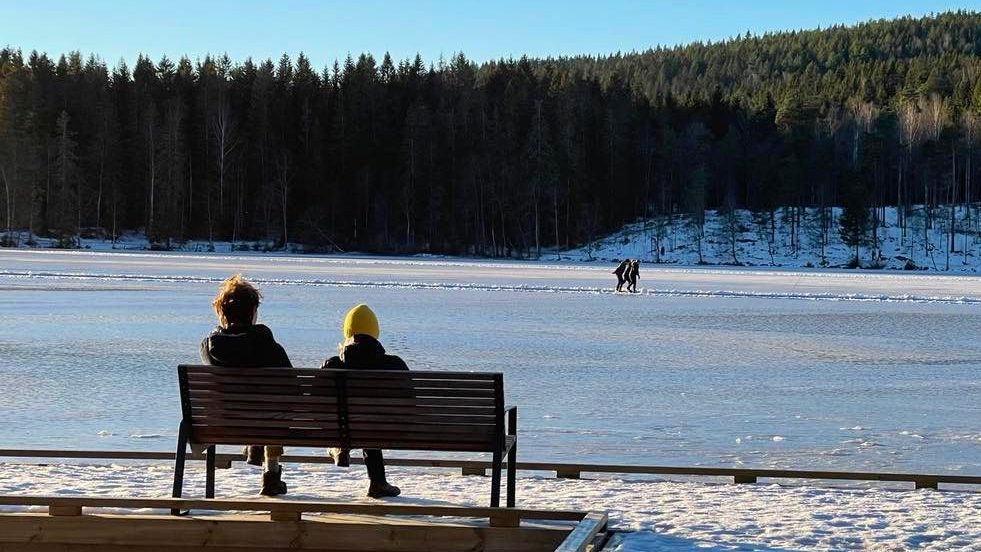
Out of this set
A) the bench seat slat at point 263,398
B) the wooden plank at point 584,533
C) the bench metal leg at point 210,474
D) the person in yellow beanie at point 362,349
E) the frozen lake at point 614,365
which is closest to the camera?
the wooden plank at point 584,533

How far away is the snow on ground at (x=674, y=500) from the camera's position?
212 inches

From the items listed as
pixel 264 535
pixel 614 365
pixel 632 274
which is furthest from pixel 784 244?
pixel 264 535

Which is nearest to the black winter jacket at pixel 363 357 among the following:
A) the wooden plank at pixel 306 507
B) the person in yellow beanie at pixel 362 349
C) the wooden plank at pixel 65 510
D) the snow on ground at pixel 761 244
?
the person in yellow beanie at pixel 362 349

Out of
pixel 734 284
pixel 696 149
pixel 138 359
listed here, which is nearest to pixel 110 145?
pixel 696 149

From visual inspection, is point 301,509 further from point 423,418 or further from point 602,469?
point 602,469

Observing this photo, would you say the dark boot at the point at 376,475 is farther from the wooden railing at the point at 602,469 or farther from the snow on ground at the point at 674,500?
the wooden railing at the point at 602,469

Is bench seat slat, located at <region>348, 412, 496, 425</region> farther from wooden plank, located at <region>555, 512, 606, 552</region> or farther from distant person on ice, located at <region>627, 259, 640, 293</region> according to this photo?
distant person on ice, located at <region>627, 259, 640, 293</region>

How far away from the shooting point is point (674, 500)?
250 inches

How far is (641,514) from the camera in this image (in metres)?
5.92

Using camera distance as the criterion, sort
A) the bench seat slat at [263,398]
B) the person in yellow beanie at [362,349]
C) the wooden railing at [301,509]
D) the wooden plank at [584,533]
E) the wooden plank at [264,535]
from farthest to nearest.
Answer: the person in yellow beanie at [362,349]
the bench seat slat at [263,398]
the wooden railing at [301,509]
the wooden plank at [264,535]
the wooden plank at [584,533]

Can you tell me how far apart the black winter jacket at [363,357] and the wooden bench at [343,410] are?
50cm

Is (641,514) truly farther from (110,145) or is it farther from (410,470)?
(110,145)

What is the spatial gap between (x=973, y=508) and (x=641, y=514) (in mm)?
1931

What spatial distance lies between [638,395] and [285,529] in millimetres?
7190
